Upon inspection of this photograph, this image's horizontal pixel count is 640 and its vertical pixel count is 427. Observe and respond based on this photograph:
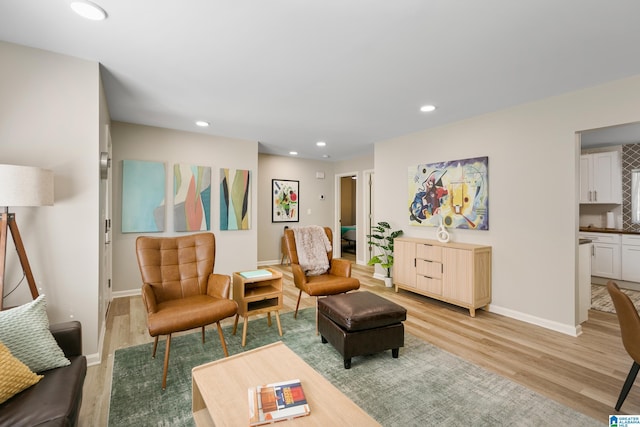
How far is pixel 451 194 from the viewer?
3932 mm

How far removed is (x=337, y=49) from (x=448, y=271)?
2844 millimetres

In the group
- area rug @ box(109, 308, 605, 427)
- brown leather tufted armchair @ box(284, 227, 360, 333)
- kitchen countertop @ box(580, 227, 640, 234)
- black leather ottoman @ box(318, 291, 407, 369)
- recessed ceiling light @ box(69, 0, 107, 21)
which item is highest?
recessed ceiling light @ box(69, 0, 107, 21)

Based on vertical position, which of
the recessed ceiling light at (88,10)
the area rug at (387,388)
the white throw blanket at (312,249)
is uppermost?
the recessed ceiling light at (88,10)

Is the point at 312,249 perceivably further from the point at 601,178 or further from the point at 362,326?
the point at 601,178

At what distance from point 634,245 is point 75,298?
7068 mm

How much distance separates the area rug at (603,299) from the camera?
11.9 ft

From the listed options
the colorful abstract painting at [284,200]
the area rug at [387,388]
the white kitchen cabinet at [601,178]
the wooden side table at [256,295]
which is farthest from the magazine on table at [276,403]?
the white kitchen cabinet at [601,178]

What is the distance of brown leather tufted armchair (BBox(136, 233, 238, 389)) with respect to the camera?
2174 millimetres

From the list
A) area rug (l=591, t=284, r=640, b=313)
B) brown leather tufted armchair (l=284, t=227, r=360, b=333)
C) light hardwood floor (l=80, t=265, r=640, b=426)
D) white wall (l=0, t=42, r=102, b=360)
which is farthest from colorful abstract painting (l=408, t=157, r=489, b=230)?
white wall (l=0, t=42, r=102, b=360)

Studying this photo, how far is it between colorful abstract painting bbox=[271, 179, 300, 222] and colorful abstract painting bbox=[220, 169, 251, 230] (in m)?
1.35

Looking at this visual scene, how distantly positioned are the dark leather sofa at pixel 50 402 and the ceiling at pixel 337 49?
6.71 ft

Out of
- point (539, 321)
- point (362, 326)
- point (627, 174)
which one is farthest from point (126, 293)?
point (627, 174)

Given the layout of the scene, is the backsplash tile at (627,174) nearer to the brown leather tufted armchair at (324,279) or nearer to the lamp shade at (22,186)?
the brown leather tufted armchair at (324,279)

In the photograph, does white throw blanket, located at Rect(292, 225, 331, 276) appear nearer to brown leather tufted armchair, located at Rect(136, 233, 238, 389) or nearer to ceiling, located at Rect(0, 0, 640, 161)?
brown leather tufted armchair, located at Rect(136, 233, 238, 389)
